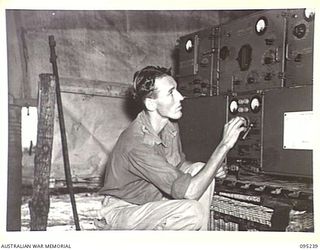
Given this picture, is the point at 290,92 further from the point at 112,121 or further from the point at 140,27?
the point at 112,121

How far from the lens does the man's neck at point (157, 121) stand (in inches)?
47.5

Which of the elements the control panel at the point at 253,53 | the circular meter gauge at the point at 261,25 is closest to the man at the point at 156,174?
the control panel at the point at 253,53

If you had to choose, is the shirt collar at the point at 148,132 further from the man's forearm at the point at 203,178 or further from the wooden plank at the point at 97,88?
the wooden plank at the point at 97,88

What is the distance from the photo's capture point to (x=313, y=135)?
1084 mm

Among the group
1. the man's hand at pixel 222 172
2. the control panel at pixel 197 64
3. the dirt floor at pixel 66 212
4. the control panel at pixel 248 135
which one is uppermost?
the control panel at pixel 197 64

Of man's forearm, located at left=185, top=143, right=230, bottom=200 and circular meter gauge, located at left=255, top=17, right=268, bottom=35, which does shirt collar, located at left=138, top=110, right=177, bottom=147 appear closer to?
man's forearm, located at left=185, top=143, right=230, bottom=200

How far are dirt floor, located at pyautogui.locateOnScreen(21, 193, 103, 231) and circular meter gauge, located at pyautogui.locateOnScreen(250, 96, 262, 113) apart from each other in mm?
497

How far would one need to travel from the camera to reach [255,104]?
1279mm

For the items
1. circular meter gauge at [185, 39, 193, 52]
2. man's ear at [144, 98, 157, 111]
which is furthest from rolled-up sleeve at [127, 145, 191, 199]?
circular meter gauge at [185, 39, 193, 52]

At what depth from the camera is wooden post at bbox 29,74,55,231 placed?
1183mm

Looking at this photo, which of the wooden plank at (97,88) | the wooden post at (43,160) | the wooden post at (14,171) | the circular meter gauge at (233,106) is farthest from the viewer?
the wooden plank at (97,88)

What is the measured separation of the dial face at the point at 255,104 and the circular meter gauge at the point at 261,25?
0.59 ft

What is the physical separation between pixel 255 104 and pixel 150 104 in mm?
297

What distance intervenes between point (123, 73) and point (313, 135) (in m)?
0.69
